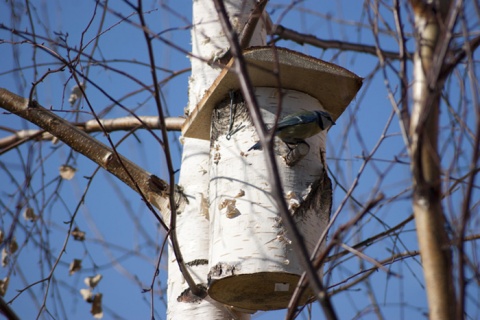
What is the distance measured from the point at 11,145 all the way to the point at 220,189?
1.07 metres

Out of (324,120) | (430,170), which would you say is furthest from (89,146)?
(430,170)

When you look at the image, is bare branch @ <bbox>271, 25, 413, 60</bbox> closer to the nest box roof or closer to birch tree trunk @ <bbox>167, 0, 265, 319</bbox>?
birch tree trunk @ <bbox>167, 0, 265, 319</bbox>

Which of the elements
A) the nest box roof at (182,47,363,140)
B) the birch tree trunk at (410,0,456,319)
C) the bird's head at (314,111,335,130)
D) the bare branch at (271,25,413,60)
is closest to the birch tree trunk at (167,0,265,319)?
the nest box roof at (182,47,363,140)

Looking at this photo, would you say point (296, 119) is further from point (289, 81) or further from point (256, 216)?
point (256, 216)

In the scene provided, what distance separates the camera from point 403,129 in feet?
4.46

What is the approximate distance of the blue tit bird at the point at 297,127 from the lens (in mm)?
2521

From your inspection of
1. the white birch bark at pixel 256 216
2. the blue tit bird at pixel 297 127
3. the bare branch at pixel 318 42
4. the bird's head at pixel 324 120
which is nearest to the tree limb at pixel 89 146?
the white birch bark at pixel 256 216

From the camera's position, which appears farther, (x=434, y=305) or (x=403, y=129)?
(x=403, y=129)

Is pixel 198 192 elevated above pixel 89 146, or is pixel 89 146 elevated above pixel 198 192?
pixel 89 146

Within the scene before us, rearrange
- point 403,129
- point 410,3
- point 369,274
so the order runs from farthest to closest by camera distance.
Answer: point 369,274
point 410,3
point 403,129

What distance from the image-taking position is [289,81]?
2715mm

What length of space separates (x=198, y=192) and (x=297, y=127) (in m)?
0.52

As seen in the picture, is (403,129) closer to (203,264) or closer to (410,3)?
(410,3)

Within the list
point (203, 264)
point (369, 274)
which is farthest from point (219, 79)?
point (369, 274)
